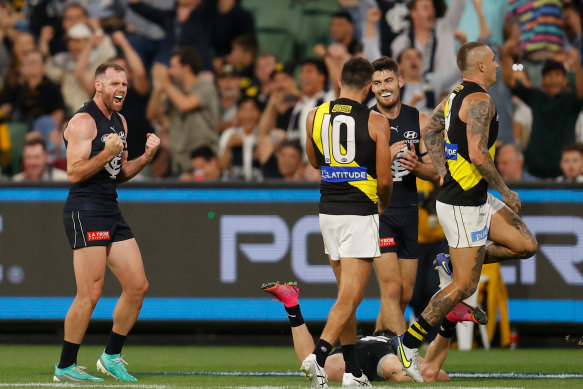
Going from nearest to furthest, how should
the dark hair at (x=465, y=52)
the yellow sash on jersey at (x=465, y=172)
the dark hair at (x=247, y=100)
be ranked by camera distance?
the yellow sash on jersey at (x=465, y=172) → the dark hair at (x=465, y=52) → the dark hair at (x=247, y=100)

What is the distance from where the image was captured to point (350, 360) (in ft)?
26.2

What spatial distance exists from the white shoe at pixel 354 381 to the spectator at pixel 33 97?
793cm

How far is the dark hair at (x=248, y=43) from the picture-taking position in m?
14.4

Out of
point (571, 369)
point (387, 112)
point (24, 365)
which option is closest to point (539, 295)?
point (571, 369)

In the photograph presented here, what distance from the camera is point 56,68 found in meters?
14.8

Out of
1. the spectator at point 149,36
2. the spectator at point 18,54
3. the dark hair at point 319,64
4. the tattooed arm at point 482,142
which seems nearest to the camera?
the tattooed arm at point 482,142

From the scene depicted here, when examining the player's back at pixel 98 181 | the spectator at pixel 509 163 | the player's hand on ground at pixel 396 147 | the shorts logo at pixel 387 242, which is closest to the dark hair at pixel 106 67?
the player's back at pixel 98 181

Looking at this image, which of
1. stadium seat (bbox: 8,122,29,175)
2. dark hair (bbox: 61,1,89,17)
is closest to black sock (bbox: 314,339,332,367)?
stadium seat (bbox: 8,122,29,175)

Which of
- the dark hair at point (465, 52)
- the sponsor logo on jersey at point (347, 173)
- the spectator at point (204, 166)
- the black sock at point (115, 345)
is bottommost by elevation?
the black sock at point (115, 345)

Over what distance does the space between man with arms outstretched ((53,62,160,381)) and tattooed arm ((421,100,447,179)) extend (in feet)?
7.56

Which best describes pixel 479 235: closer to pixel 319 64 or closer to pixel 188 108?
pixel 319 64

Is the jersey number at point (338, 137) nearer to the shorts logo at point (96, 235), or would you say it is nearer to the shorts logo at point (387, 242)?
the shorts logo at point (387, 242)

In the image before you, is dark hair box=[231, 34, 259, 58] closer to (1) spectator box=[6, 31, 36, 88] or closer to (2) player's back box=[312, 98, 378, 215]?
(1) spectator box=[6, 31, 36, 88]

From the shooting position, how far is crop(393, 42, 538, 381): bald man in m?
8.09
